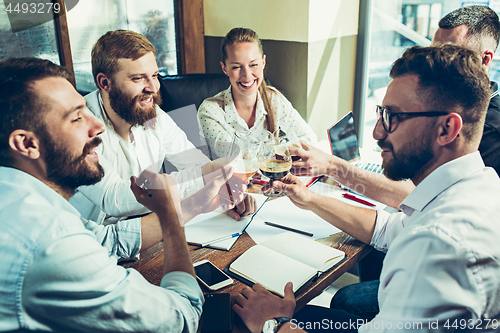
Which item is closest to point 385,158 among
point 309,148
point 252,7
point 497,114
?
point 309,148

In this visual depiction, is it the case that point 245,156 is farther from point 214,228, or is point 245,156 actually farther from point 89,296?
point 89,296

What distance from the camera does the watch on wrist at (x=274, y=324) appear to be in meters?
0.86

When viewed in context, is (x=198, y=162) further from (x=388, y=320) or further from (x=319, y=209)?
(x=388, y=320)

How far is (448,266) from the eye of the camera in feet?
2.22

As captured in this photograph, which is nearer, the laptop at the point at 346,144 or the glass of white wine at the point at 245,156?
the glass of white wine at the point at 245,156

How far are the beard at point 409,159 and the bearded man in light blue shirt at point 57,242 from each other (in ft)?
2.15

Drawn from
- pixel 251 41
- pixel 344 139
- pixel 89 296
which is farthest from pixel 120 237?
pixel 251 41

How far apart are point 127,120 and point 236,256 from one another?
1.01 meters

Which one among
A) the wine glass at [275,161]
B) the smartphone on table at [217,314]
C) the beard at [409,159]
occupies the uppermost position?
the beard at [409,159]

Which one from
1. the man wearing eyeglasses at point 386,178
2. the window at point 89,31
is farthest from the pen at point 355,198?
the window at point 89,31

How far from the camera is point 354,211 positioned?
1192mm

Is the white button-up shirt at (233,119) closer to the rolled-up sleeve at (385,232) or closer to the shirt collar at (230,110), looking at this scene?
the shirt collar at (230,110)

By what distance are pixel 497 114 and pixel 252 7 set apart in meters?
1.86

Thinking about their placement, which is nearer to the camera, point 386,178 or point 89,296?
point 89,296
